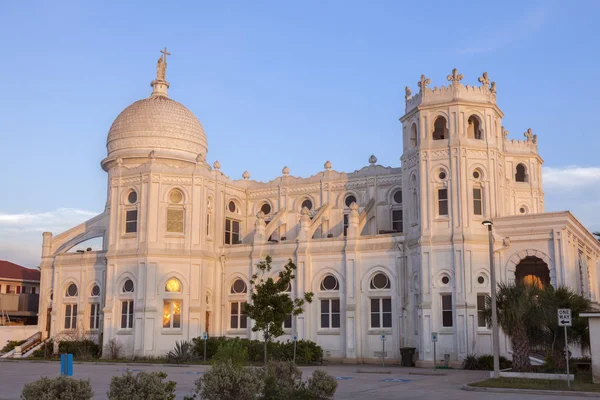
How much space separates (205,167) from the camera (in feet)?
167

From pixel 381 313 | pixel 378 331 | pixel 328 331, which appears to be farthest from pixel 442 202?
pixel 328 331

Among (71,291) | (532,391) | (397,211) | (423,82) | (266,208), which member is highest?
(423,82)

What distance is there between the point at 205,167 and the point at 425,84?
17044 millimetres

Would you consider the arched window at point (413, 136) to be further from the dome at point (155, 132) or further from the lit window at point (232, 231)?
the dome at point (155, 132)

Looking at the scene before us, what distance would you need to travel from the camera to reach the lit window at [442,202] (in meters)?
42.3

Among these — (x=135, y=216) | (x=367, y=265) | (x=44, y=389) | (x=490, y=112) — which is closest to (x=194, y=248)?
(x=135, y=216)

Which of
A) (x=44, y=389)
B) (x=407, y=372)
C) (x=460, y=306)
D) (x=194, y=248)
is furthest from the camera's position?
(x=194, y=248)

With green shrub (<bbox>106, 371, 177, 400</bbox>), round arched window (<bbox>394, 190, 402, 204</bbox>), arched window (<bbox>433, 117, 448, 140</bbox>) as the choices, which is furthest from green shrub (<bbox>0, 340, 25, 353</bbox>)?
green shrub (<bbox>106, 371, 177, 400</bbox>)

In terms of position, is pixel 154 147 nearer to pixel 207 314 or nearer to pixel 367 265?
pixel 207 314

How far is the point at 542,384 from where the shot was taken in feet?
86.3

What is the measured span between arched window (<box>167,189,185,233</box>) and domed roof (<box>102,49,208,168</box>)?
5.56 meters

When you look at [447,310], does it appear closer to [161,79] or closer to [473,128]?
[473,128]

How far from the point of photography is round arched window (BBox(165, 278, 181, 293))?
48.2 meters

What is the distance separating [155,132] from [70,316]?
15748mm
